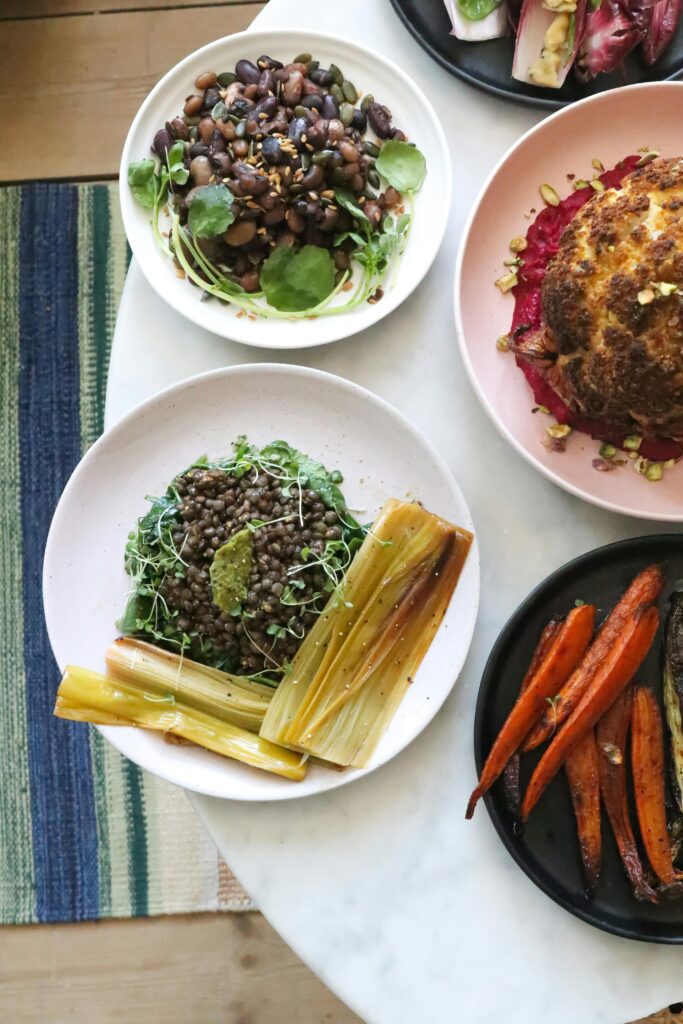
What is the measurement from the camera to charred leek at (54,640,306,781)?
67.8 inches

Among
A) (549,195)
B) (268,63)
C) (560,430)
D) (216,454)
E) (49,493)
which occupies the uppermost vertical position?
(268,63)

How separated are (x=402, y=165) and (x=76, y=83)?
4.34 feet

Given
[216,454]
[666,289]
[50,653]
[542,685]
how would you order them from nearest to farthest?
[666,289]
[542,685]
[216,454]
[50,653]

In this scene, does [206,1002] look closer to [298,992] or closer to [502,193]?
[298,992]

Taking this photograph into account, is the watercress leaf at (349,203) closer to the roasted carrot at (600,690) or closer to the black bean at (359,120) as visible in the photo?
the black bean at (359,120)

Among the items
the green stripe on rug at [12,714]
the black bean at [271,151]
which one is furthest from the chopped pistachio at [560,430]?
the green stripe on rug at [12,714]

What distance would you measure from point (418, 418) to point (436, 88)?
2.29 ft

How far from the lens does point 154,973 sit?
8.39ft

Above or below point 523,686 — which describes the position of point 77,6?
above

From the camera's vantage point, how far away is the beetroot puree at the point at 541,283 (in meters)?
1.75

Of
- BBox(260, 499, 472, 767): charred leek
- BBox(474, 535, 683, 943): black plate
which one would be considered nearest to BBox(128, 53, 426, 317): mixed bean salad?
BBox(260, 499, 472, 767): charred leek

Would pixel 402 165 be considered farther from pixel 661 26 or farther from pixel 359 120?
pixel 661 26

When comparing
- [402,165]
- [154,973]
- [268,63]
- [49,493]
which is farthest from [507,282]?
[154,973]

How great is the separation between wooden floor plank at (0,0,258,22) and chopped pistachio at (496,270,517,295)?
4.50 ft
